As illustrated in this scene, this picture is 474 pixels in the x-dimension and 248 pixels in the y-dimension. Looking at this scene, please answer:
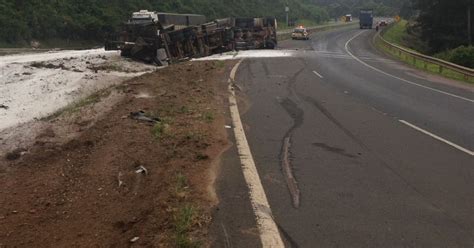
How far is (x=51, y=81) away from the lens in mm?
19234

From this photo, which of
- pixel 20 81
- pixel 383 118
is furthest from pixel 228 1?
pixel 383 118

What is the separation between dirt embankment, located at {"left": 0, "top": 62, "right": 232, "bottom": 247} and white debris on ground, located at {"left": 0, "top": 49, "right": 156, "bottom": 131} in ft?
6.58

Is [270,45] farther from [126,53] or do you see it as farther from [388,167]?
[388,167]

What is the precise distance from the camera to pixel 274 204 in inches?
245

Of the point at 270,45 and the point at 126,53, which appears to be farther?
the point at 270,45

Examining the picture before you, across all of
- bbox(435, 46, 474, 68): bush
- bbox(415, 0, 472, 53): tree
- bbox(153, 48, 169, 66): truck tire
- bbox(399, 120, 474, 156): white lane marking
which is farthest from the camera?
bbox(415, 0, 472, 53): tree

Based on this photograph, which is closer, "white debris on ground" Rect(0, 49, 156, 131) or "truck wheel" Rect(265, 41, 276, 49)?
"white debris on ground" Rect(0, 49, 156, 131)

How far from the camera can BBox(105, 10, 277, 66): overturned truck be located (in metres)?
28.5

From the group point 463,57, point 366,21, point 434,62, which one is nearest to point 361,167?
point 434,62

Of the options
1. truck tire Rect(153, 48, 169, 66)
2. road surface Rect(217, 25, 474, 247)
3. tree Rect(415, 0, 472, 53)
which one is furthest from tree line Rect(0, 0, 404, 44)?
road surface Rect(217, 25, 474, 247)

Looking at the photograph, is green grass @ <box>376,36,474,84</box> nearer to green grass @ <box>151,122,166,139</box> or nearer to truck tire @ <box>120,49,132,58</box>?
truck tire @ <box>120,49,132,58</box>

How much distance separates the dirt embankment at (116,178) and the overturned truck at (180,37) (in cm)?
1569

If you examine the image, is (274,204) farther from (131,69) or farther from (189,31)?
(189,31)

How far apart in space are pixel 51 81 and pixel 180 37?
12.2 metres
